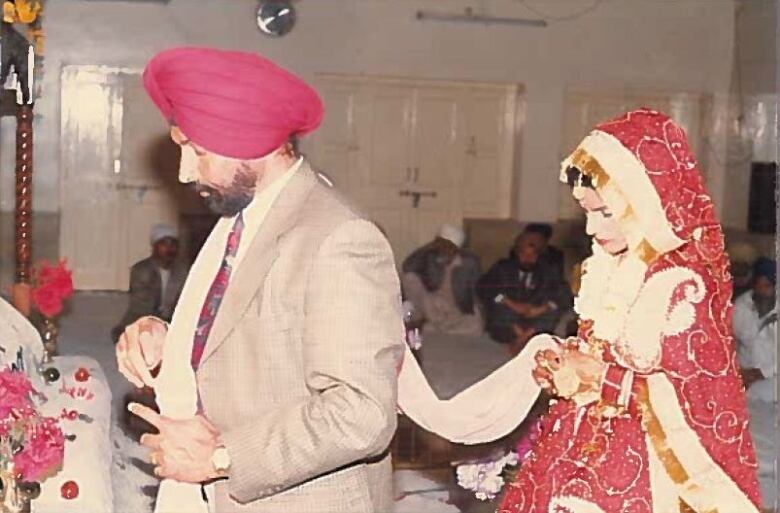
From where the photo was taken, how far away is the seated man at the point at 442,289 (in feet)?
14.0

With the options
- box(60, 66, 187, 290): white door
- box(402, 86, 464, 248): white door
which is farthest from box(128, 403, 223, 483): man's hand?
box(402, 86, 464, 248): white door

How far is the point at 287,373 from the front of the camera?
4.44 ft

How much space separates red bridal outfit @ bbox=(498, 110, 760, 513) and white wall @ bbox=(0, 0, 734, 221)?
218 centimetres

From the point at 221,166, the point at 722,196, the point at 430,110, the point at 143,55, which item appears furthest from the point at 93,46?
the point at 221,166

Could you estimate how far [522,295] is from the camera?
13.4 feet

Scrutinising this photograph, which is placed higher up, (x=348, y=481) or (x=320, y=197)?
(x=320, y=197)

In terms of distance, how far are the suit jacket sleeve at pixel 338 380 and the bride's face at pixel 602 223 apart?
30cm

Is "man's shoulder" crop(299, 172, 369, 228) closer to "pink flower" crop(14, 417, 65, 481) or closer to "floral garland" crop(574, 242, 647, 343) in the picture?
"floral garland" crop(574, 242, 647, 343)

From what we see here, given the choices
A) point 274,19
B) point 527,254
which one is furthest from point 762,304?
point 274,19

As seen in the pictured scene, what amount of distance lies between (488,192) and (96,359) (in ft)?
6.63

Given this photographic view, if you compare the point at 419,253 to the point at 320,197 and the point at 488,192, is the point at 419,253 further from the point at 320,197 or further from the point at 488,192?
the point at 320,197

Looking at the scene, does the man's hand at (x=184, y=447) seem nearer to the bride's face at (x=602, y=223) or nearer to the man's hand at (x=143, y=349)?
the man's hand at (x=143, y=349)

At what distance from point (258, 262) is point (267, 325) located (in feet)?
0.23

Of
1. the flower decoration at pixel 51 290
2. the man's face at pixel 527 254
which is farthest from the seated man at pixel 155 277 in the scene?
the man's face at pixel 527 254
